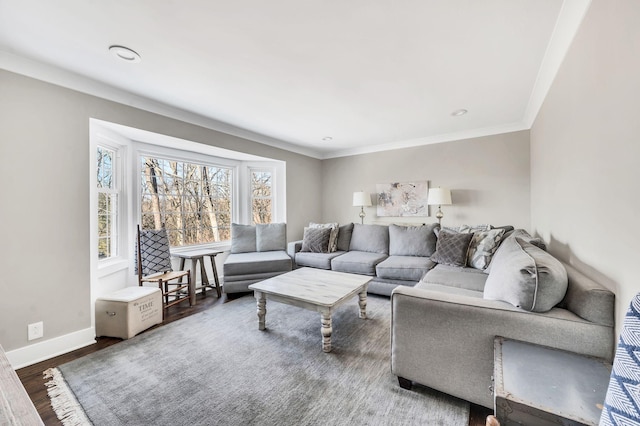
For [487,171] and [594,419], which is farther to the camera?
[487,171]

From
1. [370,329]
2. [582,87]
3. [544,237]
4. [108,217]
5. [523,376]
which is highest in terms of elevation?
[582,87]

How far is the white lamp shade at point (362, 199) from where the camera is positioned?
4.42 metres

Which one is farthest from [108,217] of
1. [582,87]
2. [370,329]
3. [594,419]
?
[582,87]

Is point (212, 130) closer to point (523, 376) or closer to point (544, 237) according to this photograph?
point (523, 376)

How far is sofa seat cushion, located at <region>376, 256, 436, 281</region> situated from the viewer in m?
3.04

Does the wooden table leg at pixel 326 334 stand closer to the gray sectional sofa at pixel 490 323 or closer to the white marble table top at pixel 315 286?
the white marble table top at pixel 315 286

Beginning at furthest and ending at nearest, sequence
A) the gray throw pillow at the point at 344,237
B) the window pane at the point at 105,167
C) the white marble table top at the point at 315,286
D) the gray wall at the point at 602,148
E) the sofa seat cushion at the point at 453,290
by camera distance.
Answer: the gray throw pillow at the point at 344,237 < the window pane at the point at 105,167 < the white marble table top at the point at 315,286 < the sofa seat cushion at the point at 453,290 < the gray wall at the point at 602,148

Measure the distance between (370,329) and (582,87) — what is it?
2305 mm

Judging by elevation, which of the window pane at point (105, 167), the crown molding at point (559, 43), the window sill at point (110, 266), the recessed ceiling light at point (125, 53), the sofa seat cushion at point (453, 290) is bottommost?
the sofa seat cushion at point (453, 290)

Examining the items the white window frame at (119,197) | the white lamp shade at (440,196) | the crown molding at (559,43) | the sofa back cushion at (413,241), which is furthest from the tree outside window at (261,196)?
the crown molding at (559,43)

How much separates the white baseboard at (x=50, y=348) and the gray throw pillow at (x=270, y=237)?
2.21 m

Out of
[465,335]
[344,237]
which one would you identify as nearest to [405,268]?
[344,237]

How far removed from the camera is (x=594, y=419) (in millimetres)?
730

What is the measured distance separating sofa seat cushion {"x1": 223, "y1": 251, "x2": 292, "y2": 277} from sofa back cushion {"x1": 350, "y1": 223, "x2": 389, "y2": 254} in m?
1.17
